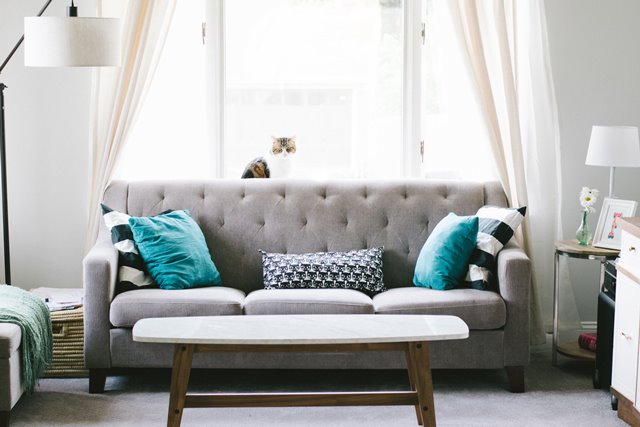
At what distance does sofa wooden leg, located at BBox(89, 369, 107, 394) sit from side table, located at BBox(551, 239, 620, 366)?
2.08m

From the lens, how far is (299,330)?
3.01m

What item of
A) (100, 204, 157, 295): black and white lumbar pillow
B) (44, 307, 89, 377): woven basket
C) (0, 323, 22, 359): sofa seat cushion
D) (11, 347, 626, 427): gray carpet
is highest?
(100, 204, 157, 295): black and white lumbar pillow

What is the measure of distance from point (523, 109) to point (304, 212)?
1.25m

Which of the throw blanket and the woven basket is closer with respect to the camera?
the throw blanket

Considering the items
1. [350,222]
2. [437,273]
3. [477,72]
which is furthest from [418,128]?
[437,273]

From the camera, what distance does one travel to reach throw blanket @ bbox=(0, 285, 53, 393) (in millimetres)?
3502

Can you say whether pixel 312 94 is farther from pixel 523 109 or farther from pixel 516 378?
pixel 516 378

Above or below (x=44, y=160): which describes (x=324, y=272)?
below

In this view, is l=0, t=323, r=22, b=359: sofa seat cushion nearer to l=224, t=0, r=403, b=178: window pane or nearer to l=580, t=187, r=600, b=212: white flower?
Answer: l=224, t=0, r=403, b=178: window pane

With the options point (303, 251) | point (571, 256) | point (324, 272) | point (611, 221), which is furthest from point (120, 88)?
point (611, 221)

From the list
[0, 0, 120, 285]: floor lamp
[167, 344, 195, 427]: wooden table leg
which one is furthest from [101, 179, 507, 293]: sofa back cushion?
[167, 344, 195, 427]: wooden table leg

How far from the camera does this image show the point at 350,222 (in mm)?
4309

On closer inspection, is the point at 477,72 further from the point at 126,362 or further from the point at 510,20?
the point at 126,362

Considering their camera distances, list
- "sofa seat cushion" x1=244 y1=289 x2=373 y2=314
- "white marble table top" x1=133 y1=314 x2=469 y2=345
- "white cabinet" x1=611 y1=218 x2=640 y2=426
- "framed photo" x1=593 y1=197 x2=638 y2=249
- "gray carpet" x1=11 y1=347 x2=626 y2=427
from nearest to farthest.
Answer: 1. "white marble table top" x1=133 y1=314 x2=469 y2=345
2. "white cabinet" x1=611 y1=218 x2=640 y2=426
3. "gray carpet" x1=11 y1=347 x2=626 y2=427
4. "sofa seat cushion" x1=244 y1=289 x2=373 y2=314
5. "framed photo" x1=593 y1=197 x2=638 y2=249
